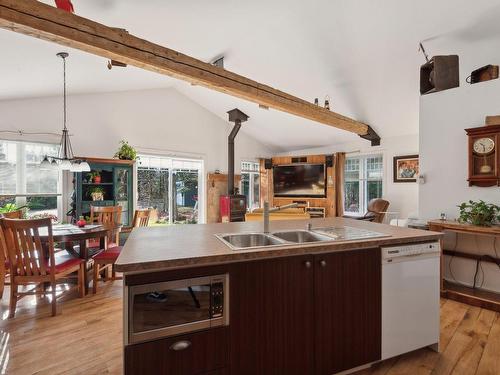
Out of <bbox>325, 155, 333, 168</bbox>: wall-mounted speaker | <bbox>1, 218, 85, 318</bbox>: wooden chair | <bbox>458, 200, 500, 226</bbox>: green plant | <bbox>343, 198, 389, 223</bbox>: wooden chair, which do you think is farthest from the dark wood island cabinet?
<bbox>325, 155, 333, 168</bbox>: wall-mounted speaker

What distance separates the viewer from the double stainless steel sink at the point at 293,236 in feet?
6.21

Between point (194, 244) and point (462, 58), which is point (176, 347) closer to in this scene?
point (194, 244)

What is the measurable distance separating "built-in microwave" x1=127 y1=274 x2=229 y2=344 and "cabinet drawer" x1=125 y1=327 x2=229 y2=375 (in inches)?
1.4

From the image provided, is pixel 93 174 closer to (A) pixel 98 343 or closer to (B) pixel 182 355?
(A) pixel 98 343

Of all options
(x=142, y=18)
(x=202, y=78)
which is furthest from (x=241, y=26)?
(x=142, y=18)

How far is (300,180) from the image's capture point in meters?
7.76

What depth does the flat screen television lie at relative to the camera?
7.48m

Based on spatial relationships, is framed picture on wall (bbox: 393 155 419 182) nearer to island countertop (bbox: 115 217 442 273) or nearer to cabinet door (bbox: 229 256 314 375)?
island countertop (bbox: 115 217 442 273)

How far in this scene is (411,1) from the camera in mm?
2885

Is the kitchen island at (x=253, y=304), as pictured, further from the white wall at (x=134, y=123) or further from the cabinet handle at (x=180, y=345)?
the white wall at (x=134, y=123)

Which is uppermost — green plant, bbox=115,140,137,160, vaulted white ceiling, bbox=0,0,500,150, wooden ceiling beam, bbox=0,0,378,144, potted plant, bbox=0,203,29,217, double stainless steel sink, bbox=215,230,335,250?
vaulted white ceiling, bbox=0,0,500,150

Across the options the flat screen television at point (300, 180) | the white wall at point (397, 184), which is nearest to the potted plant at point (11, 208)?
the flat screen television at point (300, 180)

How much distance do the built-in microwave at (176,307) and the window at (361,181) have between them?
6.13 meters

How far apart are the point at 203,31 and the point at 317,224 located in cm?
274
